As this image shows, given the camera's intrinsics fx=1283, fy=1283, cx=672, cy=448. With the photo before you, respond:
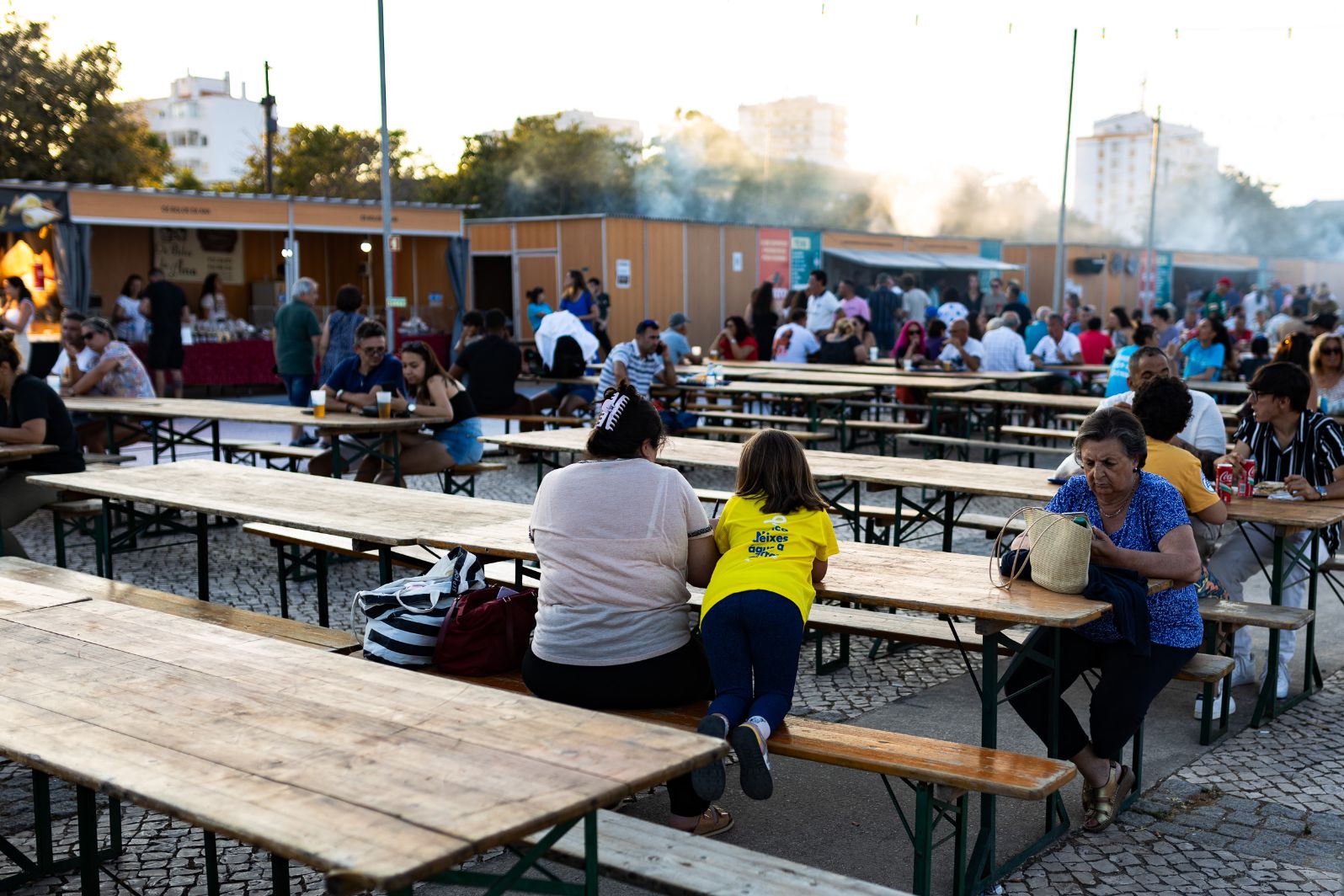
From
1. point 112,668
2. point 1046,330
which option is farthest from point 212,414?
point 1046,330

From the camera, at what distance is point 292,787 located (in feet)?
6.96

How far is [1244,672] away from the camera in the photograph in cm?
519

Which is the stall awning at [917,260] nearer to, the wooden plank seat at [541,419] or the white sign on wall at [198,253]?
the white sign on wall at [198,253]

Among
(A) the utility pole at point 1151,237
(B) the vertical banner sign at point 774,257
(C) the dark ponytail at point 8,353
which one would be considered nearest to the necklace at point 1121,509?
(C) the dark ponytail at point 8,353

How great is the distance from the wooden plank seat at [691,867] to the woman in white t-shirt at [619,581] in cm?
56

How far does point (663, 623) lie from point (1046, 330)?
492 inches

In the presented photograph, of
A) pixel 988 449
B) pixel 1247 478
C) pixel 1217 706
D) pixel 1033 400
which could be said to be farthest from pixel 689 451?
pixel 988 449

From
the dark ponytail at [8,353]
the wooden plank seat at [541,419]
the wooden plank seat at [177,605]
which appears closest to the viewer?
the wooden plank seat at [177,605]

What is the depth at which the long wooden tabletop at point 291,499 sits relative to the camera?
4699mm

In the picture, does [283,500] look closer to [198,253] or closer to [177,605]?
[177,605]

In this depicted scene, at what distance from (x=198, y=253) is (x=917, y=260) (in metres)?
15.5

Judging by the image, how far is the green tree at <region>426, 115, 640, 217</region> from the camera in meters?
49.7

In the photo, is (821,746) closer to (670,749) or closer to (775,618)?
(775,618)

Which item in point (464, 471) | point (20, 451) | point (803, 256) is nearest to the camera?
point (20, 451)
